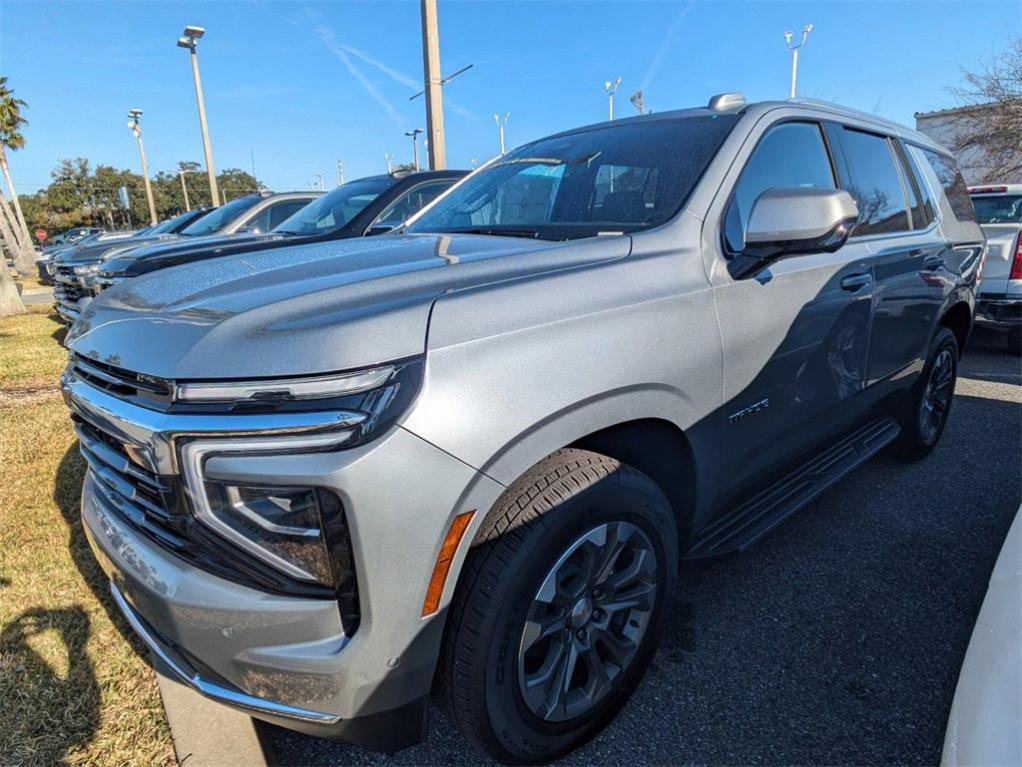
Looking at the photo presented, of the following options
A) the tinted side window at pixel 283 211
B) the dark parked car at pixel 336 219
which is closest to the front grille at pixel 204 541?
the dark parked car at pixel 336 219

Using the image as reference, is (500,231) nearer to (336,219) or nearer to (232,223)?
(336,219)

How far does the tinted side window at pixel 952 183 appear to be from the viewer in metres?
3.95

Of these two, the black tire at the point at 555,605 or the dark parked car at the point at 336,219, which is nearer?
the black tire at the point at 555,605

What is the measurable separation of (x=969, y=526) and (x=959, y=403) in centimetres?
256

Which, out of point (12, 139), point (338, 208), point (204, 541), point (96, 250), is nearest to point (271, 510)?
point (204, 541)

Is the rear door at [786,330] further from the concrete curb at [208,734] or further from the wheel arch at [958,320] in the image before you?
the concrete curb at [208,734]

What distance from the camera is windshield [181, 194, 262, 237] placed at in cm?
802

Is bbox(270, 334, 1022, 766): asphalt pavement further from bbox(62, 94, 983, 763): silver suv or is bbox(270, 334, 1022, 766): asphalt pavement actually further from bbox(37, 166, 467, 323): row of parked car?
bbox(37, 166, 467, 323): row of parked car

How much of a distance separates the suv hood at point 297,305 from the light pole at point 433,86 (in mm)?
7119

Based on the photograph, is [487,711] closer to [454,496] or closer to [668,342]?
[454,496]

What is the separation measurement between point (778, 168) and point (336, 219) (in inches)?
181

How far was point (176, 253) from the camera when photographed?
6094 millimetres

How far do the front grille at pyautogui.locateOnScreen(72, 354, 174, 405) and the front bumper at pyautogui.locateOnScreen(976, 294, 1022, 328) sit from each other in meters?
7.63

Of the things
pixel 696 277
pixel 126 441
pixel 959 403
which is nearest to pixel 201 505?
pixel 126 441
